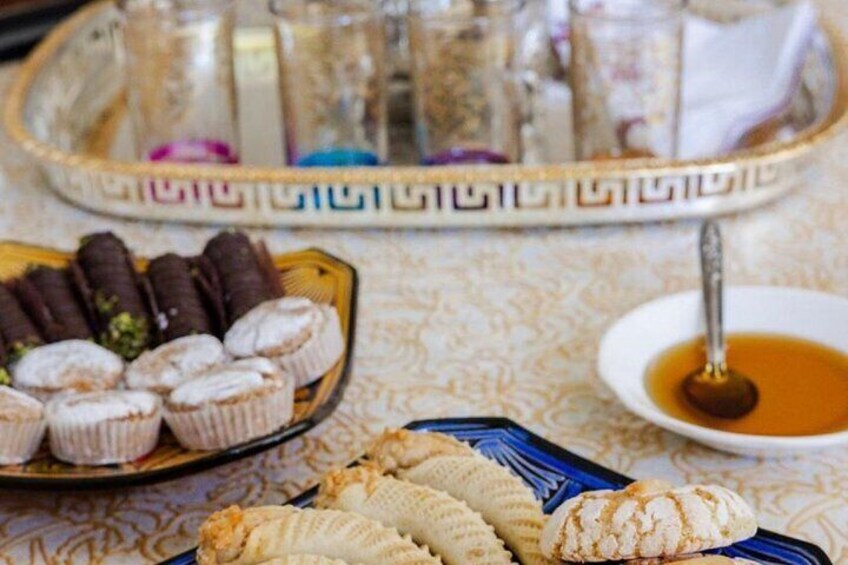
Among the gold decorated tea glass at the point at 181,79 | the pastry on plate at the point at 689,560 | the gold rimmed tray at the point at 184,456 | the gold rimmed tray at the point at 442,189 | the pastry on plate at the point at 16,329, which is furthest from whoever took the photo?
the gold decorated tea glass at the point at 181,79

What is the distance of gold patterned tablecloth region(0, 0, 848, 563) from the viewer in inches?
30.3

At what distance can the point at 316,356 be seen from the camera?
81 centimetres

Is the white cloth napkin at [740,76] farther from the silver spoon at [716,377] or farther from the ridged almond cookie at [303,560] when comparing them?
the ridged almond cookie at [303,560]

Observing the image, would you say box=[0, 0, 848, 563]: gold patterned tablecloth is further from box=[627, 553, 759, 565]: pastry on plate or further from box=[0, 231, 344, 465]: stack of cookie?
box=[627, 553, 759, 565]: pastry on plate

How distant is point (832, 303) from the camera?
0.91 meters

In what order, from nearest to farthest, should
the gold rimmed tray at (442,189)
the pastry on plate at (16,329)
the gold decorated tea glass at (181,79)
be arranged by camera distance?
the pastry on plate at (16,329) → the gold rimmed tray at (442,189) → the gold decorated tea glass at (181,79)

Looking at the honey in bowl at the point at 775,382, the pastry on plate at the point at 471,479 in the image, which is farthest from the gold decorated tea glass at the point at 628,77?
the pastry on plate at the point at 471,479

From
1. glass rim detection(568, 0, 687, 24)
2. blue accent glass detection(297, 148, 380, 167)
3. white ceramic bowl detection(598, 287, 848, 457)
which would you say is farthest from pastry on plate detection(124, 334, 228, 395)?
glass rim detection(568, 0, 687, 24)

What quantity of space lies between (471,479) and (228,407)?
0.53ft

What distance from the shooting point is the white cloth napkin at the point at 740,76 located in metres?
1.25

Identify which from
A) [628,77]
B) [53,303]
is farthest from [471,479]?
[628,77]

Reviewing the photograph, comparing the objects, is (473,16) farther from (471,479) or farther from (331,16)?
(471,479)

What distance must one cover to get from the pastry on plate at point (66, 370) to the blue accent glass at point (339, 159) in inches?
17.6

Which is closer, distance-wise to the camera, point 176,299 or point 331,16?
point 176,299
